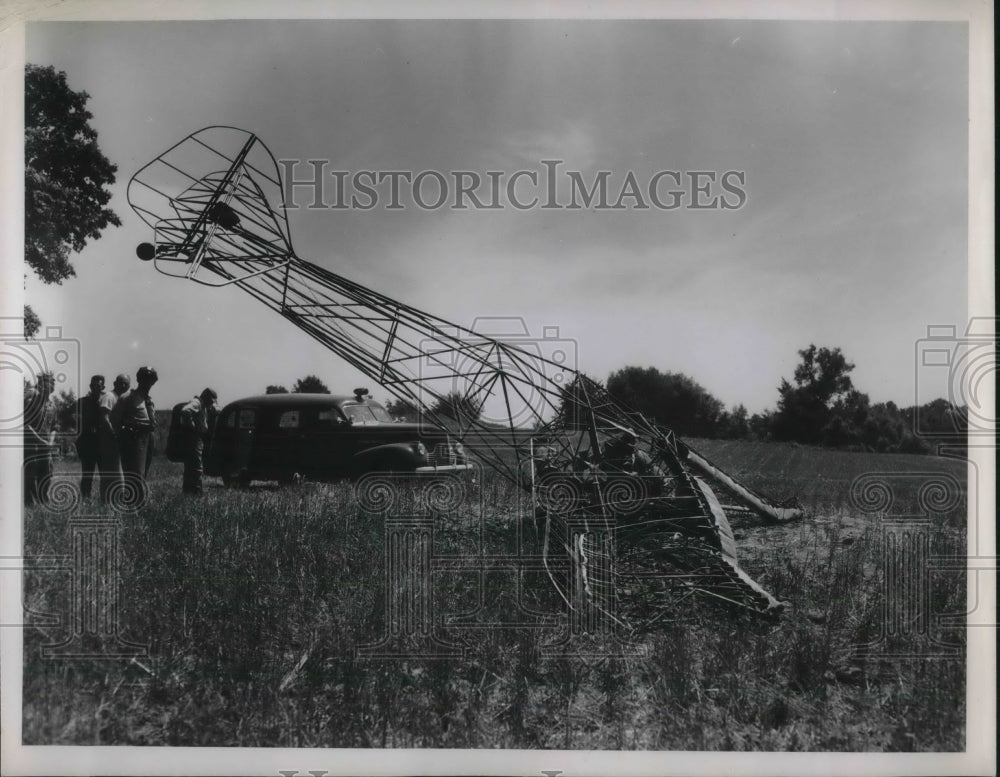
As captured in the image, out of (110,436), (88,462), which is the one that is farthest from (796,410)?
(88,462)

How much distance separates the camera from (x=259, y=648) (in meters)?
2.39

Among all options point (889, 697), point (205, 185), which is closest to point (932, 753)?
point (889, 697)

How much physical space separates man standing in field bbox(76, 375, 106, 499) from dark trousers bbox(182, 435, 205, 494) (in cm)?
34

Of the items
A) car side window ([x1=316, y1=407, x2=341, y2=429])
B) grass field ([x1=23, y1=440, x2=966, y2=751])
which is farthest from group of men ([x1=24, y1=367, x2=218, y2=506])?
car side window ([x1=316, y1=407, x2=341, y2=429])

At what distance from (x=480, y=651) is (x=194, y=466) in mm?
1498

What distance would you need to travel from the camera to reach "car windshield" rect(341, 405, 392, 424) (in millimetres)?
2496

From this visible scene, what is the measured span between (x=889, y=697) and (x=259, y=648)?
253cm

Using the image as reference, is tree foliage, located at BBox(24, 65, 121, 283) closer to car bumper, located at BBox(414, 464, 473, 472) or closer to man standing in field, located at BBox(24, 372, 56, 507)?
man standing in field, located at BBox(24, 372, 56, 507)

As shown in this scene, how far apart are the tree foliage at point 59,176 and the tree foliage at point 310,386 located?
101cm

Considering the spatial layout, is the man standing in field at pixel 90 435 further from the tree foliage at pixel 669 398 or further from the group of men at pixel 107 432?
the tree foliage at pixel 669 398

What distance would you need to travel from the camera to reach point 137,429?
2.47 m

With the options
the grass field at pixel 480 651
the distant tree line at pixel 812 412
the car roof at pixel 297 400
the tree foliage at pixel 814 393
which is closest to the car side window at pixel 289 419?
the car roof at pixel 297 400

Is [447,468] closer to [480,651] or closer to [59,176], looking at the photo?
[480,651]

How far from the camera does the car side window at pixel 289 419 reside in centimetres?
257
